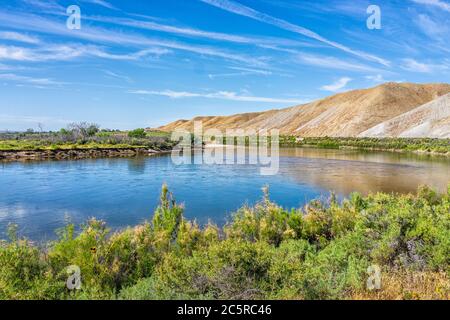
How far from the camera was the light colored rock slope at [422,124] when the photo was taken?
7819 cm

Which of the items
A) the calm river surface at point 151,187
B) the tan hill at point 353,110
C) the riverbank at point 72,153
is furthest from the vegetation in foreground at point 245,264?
the tan hill at point 353,110

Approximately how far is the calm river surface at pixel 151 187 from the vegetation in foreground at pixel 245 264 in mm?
5577

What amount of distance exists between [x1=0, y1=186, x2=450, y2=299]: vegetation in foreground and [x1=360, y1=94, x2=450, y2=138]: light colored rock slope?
243ft

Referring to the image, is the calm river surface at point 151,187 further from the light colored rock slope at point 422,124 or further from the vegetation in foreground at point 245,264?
the light colored rock slope at point 422,124

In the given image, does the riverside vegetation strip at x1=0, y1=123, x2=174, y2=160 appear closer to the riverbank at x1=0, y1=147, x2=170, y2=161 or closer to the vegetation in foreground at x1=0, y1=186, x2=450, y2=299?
the riverbank at x1=0, y1=147, x2=170, y2=161

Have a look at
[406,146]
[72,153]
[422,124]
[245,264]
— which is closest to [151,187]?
[245,264]

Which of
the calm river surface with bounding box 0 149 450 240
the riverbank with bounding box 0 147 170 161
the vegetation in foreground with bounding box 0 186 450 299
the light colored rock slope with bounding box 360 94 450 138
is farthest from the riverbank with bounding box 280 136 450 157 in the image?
the vegetation in foreground with bounding box 0 186 450 299

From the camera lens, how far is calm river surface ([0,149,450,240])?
17.0 m
